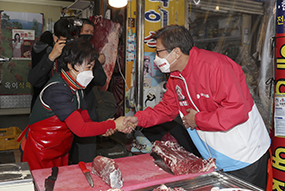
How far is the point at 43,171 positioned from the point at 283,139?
2.27m

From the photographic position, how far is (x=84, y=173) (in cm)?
167

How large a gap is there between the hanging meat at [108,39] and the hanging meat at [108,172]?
3.06 m

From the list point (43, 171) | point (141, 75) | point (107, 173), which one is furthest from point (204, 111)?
point (141, 75)

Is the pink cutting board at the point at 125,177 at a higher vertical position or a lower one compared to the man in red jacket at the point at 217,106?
lower

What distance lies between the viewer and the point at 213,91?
1911 millimetres

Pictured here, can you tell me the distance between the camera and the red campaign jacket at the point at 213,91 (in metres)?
1.80

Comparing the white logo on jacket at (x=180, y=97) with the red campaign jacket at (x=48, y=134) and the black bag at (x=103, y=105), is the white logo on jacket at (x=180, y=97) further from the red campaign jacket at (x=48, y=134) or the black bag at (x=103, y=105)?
the black bag at (x=103, y=105)

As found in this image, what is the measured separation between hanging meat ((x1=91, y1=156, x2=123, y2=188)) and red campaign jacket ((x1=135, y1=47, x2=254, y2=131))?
0.69m

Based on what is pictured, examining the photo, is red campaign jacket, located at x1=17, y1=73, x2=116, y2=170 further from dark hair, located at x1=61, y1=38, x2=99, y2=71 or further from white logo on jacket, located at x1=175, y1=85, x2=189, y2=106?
white logo on jacket, located at x1=175, y1=85, x2=189, y2=106

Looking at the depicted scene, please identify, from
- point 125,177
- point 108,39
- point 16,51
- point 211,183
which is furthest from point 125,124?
point 16,51

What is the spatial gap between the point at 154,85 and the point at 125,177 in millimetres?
2897

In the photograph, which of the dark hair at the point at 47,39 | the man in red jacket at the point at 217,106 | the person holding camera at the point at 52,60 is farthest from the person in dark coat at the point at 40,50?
the man in red jacket at the point at 217,106

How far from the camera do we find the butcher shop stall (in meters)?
1.56

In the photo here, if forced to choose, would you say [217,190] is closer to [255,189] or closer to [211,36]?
[255,189]
